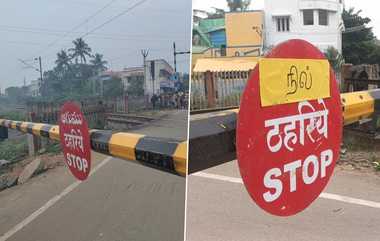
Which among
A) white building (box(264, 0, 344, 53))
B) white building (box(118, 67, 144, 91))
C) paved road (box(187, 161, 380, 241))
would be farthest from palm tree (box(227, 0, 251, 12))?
paved road (box(187, 161, 380, 241))

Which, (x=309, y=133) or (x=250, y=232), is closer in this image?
(x=309, y=133)

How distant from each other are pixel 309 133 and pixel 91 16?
0.58m

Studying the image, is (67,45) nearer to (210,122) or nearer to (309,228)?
(210,122)

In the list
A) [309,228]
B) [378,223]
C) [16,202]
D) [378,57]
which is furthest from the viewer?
[378,223]

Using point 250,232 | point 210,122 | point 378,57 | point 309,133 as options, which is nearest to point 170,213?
point 210,122

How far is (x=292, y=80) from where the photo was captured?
42.1 inches

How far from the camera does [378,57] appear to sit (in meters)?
1.30

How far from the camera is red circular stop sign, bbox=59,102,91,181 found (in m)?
0.85

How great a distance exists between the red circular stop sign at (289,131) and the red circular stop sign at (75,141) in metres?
0.29

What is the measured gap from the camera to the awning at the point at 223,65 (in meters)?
0.78

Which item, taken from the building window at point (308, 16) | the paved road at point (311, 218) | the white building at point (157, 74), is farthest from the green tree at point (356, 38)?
the paved road at point (311, 218)

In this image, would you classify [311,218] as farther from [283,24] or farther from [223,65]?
[223,65]

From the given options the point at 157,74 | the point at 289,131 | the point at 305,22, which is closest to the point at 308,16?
the point at 305,22

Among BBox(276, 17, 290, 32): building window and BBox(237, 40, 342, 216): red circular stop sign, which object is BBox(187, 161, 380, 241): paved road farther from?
BBox(276, 17, 290, 32): building window
